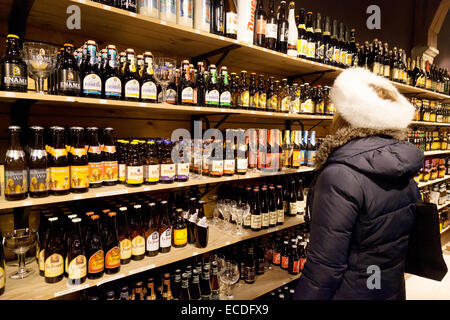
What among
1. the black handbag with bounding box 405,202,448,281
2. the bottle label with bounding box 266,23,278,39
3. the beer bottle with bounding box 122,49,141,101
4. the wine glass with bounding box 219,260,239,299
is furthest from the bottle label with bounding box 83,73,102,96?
the black handbag with bounding box 405,202,448,281

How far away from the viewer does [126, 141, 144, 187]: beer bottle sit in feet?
4.93

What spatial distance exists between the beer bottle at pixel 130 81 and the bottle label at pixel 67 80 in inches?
9.4

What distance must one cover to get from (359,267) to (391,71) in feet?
9.95

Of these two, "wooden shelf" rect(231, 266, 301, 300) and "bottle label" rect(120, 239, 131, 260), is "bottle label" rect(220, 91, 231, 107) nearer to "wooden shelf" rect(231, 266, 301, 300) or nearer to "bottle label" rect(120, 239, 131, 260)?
"bottle label" rect(120, 239, 131, 260)

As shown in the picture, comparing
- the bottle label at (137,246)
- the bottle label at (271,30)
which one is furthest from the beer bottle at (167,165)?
the bottle label at (271,30)

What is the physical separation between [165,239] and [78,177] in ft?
2.09

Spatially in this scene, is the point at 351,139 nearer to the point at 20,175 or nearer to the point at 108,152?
the point at 108,152

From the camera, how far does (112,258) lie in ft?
4.80

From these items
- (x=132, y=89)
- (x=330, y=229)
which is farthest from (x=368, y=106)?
(x=132, y=89)

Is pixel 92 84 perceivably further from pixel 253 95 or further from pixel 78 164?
pixel 253 95

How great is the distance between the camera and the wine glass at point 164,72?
1.60 meters

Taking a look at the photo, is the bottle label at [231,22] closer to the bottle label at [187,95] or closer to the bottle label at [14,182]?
the bottle label at [187,95]

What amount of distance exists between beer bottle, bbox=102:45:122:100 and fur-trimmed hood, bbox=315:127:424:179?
44.1 inches
